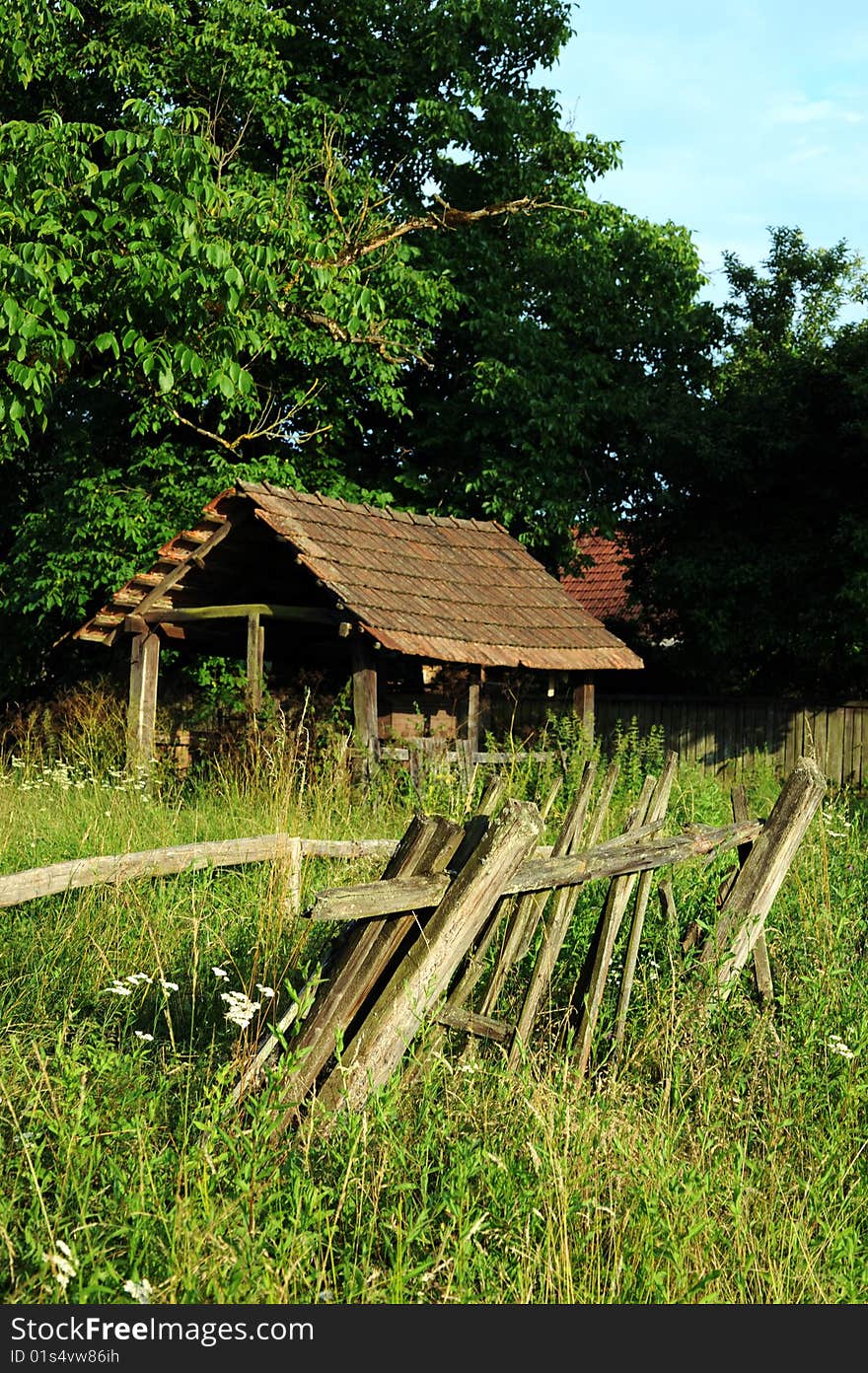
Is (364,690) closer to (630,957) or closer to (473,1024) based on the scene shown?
(630,957)

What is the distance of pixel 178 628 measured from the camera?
1516cm

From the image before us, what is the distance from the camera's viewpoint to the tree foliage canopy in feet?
58.1

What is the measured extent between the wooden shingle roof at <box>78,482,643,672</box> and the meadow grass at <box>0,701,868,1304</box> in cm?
702

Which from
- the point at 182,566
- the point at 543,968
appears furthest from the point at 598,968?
the point at 182,566

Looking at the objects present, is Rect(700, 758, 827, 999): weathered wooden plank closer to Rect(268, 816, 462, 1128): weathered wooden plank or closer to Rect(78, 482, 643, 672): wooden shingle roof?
Rect(268, 816, 462, 1128): weathered wooden plank

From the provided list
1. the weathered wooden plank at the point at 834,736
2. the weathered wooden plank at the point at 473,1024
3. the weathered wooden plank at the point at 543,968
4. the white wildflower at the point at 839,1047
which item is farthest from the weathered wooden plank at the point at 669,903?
the weathered wooden plank at the point at 834,736

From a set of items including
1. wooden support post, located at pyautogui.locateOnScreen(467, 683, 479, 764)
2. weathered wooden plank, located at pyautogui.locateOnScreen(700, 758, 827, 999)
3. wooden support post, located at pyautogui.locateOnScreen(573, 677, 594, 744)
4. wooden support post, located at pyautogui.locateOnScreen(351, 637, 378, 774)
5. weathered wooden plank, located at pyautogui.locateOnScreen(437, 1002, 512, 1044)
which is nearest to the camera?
weathered wooden plank, located at pyautogui.locateOnScreen(437, 1002, 512, 1044)

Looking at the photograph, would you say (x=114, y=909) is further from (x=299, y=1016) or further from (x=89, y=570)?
(x=89, y=570)

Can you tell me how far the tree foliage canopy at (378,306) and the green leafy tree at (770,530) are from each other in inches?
41.4

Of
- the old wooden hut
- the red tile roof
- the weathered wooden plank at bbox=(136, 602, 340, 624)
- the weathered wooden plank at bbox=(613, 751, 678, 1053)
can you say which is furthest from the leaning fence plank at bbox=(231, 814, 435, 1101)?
the red tile roof

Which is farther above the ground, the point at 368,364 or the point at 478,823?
the point at 368,364

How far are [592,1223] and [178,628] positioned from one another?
500 inches

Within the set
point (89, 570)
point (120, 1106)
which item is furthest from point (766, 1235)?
point (89, 570)

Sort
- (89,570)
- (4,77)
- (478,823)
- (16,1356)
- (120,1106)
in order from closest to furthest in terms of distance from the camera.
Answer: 1. (16,1356)
2. (120,1106)
3. (478,823)
4. (4,77)
5. (89,570)
